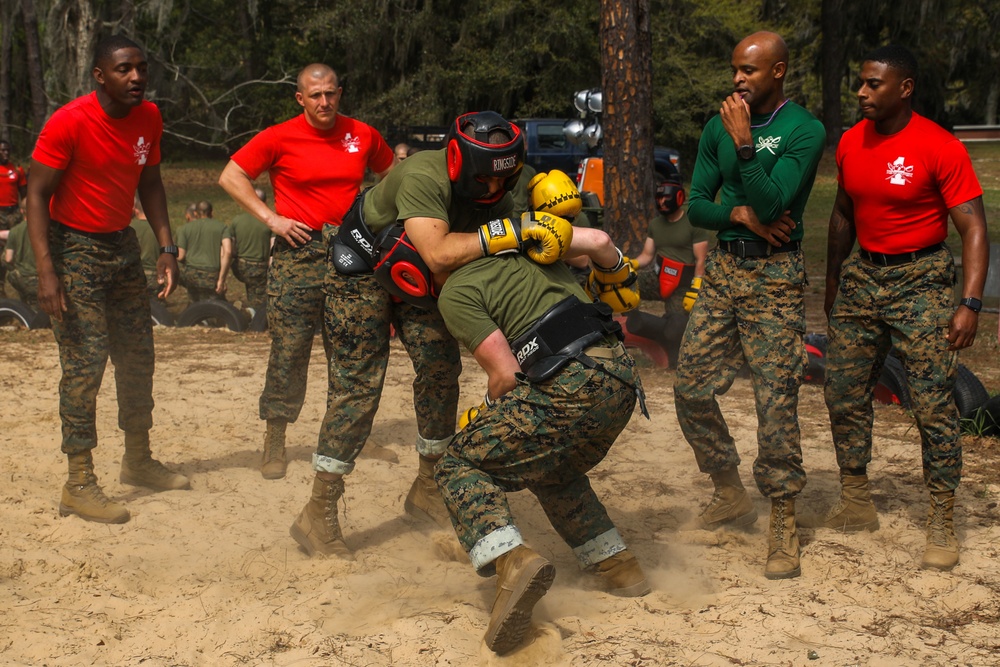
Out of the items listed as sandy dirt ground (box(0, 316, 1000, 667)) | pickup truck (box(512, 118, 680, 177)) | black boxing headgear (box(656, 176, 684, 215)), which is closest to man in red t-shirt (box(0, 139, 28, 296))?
sandy dirt ground (box(0, 316, 1000, 667))

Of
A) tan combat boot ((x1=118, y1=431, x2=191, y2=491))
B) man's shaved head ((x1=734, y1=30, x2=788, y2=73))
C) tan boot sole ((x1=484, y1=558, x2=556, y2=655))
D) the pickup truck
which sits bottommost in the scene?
the pickup truck

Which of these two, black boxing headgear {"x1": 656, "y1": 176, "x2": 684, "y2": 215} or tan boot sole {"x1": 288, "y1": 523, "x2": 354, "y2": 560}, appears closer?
tan boot sole {"x1": 288, "y1": 523, "x2": 354, "y2": 560}

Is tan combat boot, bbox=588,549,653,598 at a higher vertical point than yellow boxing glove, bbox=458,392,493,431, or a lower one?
lower

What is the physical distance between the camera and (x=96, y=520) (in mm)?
5402

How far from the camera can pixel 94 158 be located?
17.3 ft

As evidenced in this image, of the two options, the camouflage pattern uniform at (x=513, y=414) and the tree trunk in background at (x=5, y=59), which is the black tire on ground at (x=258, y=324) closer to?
the camouflage pattern uniform at (x=513, y=414)

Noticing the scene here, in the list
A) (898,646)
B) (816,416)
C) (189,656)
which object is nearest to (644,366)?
(816,416)

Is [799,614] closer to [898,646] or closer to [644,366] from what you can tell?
[898,646]

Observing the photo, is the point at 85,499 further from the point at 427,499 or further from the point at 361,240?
the point at 361,240

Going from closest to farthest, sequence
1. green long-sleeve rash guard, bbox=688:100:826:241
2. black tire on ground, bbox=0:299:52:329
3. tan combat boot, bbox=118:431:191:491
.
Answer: green long-sleeve rash guard, bbox=688:100:826:241, tan combat boot, bbox=118:431:191:491, black tire on ground, bbox=0:299:52:329

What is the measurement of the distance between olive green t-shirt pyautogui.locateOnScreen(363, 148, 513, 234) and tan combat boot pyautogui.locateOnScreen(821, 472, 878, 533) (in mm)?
2238

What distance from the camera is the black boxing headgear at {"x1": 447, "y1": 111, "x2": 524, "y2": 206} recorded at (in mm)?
4039

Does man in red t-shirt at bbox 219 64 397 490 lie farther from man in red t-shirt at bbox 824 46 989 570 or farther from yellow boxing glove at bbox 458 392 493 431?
man in red t-shirt at bbox 824 46 989 570

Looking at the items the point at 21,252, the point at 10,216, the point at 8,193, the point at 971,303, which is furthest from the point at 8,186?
the point at 971,303
